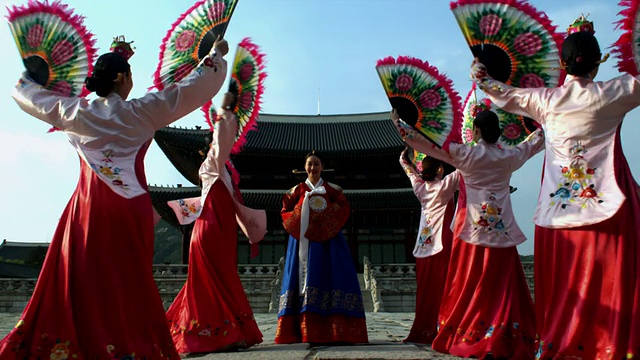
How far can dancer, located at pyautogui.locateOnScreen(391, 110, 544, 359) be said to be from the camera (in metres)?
3.78

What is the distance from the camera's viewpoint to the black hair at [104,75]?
122 inches

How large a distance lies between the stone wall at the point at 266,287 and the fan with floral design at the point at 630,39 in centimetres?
1347

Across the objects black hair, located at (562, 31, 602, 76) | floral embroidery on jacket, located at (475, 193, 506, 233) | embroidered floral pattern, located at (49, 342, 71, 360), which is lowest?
embroidered floral pattern, located at (49, 342, 71, 360)

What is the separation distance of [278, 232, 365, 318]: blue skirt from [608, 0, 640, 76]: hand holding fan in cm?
273

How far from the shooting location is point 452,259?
4.37 metres

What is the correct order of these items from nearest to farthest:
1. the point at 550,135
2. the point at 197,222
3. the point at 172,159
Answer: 1. the point at 550,135
2. the point at 197,222
3. the point at 172,159

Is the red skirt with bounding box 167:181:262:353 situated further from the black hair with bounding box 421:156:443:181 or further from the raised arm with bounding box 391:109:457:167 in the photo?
the black hair with bounding box 421:156:443:181

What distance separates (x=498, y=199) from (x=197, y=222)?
2491 millimetres

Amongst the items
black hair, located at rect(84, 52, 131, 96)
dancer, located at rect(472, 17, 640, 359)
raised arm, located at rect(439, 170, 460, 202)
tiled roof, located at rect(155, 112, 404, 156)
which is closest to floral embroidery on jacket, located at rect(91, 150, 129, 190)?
black hair, located at rect(84, 52, 131, 96)

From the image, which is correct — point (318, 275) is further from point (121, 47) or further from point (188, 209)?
point (121, 47)

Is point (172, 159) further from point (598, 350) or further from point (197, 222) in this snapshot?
point (598, 350)

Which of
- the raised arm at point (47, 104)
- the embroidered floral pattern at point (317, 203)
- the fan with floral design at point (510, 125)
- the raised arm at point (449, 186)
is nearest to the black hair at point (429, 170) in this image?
the raised arm at point (449, 186)

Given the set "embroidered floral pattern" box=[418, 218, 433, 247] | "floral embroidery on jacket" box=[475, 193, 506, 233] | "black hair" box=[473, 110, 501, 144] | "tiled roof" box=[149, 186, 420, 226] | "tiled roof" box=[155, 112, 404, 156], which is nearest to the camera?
"floral embroidery on jacket" box=[475, 193, 506, 233]

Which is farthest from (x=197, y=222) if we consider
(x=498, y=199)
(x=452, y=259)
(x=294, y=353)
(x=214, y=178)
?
(x=498, y=199)
